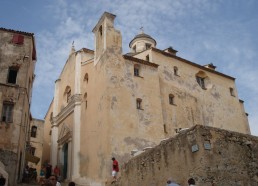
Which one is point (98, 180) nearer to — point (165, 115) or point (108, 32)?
point (165, 115)

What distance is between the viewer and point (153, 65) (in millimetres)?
29250

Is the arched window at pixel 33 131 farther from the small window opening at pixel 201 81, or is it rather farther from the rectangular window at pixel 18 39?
the small window opening at pixel 201 81

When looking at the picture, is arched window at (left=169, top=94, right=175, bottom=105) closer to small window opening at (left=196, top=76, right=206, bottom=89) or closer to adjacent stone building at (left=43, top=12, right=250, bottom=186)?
adjacent stone building at (left=43, top=12, right=250, bottom=186)

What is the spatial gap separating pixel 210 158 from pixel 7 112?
15119mm

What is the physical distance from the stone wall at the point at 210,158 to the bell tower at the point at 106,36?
14.3 metres

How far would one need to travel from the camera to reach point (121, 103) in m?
25.5

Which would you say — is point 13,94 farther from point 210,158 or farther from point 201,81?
point 201,81

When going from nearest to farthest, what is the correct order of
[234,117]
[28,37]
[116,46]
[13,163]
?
[13,163], [28,37], [116,46], [234,117]

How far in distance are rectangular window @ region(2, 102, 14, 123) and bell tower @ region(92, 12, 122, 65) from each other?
8.24m

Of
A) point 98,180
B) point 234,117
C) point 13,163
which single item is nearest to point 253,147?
point 98,180

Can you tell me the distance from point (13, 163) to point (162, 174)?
1091 centimetres

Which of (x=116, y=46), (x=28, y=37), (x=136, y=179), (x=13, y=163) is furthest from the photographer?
(x=116, y=46)

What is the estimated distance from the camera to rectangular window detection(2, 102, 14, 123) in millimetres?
22875

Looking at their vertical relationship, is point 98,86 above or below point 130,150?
above
